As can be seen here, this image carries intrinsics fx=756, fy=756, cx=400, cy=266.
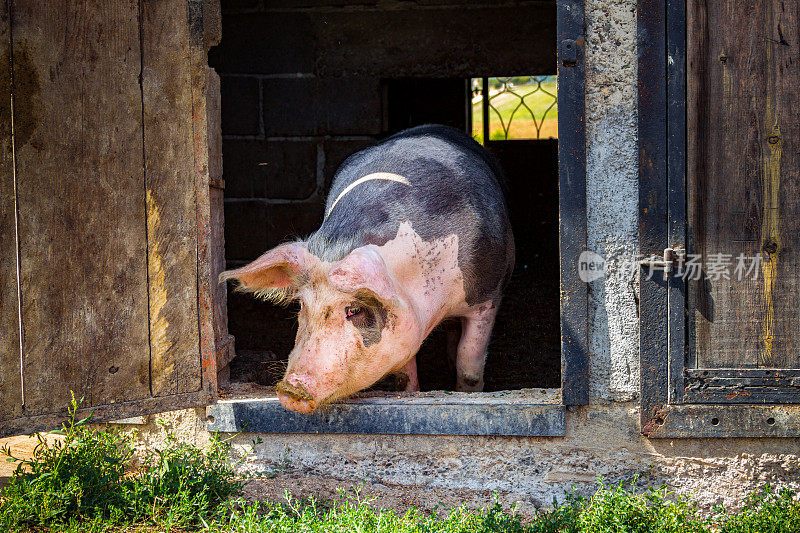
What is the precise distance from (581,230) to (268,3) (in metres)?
3.72

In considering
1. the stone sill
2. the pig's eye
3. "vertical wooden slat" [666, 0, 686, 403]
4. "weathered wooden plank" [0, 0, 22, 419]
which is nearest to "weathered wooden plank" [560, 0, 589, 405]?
the stone sill

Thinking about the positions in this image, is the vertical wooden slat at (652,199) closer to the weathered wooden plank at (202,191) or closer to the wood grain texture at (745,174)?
the wood grain texture at (745,174)

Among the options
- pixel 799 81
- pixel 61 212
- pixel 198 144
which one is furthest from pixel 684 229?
pixel 61 212

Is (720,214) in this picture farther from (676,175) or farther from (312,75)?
(312,75)

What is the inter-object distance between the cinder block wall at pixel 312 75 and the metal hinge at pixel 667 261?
9.54 ft

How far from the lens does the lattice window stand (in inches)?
251

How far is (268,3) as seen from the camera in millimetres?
5738

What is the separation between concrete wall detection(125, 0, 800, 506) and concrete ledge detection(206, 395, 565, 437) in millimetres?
62

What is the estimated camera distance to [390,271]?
322cm

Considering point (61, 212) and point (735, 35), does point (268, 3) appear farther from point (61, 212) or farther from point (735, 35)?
point (735, 35)

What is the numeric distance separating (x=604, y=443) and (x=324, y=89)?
3652 millimetres

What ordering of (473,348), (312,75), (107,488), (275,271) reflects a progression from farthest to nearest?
1. (312,75)
2. (473,348)
3. (275,271)
4. (107,488)

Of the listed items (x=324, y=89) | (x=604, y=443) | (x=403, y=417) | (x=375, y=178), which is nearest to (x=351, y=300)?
(x=403, y=417)

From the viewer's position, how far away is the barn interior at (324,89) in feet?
18.3
